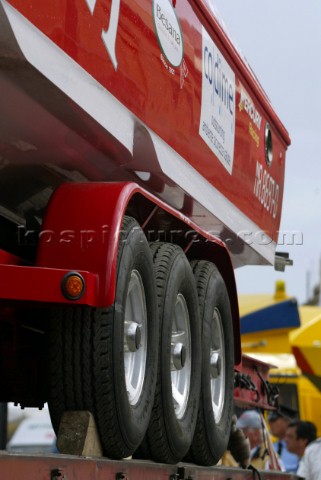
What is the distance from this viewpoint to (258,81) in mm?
7762

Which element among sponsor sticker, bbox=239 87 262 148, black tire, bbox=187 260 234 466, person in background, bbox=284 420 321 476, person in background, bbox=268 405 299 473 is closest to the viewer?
black tire, bbox=187 260 234 466

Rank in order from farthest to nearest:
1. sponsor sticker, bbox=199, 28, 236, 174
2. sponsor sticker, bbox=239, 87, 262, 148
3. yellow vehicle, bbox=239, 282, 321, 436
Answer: yellow vehicle, bbox=239, 282, 321, 436 → sponsor sticker, bbox=239, 87, 262, 148 → sponsor sticker, bbox=199, 28, 236, 174

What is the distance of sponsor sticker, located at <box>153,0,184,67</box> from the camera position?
209 inches

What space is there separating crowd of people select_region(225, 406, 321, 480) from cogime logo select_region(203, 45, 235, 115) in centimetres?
254

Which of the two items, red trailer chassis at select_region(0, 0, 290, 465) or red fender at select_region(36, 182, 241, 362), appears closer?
red trailer chassis at select_region(0, 0, 290, 465)

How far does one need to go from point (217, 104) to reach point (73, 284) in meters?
2.26

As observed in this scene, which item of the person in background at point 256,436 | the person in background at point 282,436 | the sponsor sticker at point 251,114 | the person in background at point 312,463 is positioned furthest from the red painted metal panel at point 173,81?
the person in background at point 282,436

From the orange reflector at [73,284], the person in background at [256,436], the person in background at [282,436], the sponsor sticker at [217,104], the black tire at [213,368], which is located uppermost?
the sponsor sticker at [217,104]

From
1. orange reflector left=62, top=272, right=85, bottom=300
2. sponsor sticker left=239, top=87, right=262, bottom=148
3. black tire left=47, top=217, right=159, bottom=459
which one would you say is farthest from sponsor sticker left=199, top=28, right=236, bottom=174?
orange reflector left=62, top=272, right=85, bottom=300

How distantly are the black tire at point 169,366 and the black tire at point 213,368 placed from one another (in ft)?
0.75

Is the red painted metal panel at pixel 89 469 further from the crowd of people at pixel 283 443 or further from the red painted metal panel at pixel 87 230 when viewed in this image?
the crowd of people at pixel 283 443

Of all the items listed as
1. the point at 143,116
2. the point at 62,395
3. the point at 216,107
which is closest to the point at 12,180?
Answer: the point at 143,116

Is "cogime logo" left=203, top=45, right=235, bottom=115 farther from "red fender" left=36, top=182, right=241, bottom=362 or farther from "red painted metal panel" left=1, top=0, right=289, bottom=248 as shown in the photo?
"red fender" left=36, top=182, right=241, bottom=362

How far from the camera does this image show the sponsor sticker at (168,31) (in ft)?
17.4
